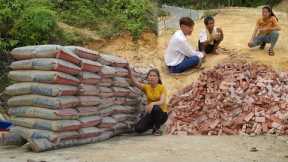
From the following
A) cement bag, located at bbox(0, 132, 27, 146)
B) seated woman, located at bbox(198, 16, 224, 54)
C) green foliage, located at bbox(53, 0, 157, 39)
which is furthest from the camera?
green foliage, located at bbox(53, 0, 157, 39)

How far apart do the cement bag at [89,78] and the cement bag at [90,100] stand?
18cm

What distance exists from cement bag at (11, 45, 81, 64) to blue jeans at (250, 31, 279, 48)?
17.9ft

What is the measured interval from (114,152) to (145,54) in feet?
19.3

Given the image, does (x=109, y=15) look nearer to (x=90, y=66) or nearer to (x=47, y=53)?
(x=90, y=66)

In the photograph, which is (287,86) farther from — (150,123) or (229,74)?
(150,123)

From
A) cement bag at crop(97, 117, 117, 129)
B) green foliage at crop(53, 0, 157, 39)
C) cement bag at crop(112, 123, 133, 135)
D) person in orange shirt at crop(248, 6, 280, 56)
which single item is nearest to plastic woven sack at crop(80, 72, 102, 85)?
cement bag at crop(97, 117, 117, 129)

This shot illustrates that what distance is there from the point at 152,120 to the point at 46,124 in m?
1.94

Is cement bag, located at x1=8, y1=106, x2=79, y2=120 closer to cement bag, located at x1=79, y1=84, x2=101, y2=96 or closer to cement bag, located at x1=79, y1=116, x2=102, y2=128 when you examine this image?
cement bag, located at x1=79, y1=116, x2=102, y2=128

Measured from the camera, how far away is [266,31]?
11664mm

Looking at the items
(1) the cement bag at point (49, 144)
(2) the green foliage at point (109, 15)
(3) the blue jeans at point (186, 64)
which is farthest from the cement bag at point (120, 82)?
(2) the green foliage at point (109, 15)

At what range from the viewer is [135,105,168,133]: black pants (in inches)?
320

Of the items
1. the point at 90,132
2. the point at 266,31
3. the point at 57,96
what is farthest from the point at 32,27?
the point at 266,31

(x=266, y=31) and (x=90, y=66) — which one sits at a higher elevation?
(x=266, y=31)

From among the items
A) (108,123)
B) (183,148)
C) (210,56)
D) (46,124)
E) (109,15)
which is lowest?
(183,148)
